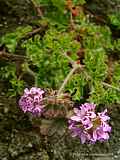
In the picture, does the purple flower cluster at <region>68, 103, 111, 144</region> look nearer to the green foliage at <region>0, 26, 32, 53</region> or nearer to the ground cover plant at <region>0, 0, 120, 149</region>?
the ground cover plant at <region>0, 0, 120, 149</region>

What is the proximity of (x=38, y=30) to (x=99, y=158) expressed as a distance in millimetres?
633

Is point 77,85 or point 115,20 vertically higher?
point 115,20

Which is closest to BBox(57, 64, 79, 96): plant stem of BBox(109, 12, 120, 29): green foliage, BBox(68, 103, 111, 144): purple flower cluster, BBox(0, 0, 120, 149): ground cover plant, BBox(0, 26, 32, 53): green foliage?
BBox(0, 0, 120, 149): ground cover plant

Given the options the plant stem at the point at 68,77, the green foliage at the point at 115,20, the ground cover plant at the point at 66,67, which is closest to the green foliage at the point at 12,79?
the ground cover plant at the point at 66,67

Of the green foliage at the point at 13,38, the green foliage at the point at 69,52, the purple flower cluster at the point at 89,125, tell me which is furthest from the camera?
the green foliage at the point at 13,38

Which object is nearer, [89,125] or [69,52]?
[89,125]

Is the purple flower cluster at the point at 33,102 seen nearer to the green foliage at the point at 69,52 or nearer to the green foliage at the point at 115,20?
the green foliage at the point at 69,52

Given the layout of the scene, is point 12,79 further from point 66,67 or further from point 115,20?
point 115,20

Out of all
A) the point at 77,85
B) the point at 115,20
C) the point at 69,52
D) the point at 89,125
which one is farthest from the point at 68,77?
the point at 115,20

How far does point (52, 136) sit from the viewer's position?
5.74 feet

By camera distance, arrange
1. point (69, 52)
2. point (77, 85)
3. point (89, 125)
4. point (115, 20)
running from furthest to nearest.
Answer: point (115, 20) → point (69, 52) → point (77, 85) → point (89, 125)

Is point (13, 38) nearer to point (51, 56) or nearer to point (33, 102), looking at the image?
point (51, 56)

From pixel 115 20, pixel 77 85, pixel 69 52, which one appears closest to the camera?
pixel 77 85

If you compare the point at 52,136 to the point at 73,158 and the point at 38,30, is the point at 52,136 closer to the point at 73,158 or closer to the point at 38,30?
the point at 73,158
